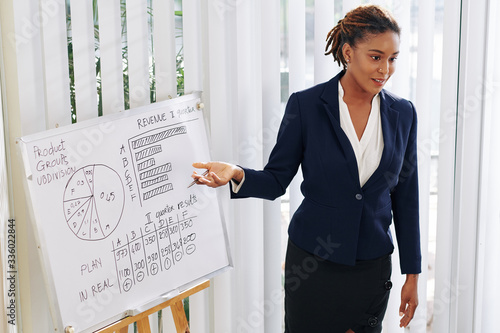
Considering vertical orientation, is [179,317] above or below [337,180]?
below

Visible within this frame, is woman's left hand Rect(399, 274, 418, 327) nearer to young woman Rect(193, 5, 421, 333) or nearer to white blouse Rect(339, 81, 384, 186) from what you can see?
young woman Rect(193, 5, 421, 333)

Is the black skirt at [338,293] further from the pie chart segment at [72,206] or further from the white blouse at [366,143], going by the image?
the pie chart segment at [72,206]

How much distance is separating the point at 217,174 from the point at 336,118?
387 mm

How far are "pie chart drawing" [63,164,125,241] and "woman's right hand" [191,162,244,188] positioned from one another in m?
0.24

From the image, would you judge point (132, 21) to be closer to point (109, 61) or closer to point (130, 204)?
point (109, 61)

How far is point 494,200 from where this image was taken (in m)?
2.27

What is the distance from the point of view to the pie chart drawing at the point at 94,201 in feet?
5.39

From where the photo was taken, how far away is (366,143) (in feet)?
5.57

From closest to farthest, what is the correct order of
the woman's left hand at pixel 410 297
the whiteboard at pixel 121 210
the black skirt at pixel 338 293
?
the whiteboard at pixel 121 210
the black skirt at pixel 338 293
the woman's left hand at pixel 410 297

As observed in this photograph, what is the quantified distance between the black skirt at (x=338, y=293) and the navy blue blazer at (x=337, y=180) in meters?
0.04

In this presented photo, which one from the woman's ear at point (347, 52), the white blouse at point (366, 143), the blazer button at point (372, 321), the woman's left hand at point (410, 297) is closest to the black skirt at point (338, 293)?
the blazer button at point (372, 321)

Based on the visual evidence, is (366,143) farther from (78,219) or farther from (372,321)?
(78,219)

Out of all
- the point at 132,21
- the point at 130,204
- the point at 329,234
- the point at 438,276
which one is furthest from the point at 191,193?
the point at 438,276

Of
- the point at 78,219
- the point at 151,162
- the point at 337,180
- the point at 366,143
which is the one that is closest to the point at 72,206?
the point at 78,219
